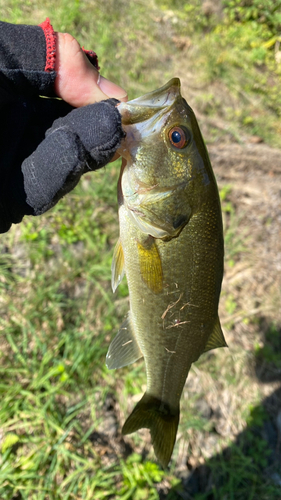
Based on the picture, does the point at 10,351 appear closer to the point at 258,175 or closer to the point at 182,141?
the point at 182,141

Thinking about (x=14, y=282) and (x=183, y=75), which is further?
(x=183, y=75)

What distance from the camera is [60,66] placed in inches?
64.0

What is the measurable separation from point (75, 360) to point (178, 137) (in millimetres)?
2075

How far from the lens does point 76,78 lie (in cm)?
164

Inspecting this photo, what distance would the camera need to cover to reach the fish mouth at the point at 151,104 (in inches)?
57.2

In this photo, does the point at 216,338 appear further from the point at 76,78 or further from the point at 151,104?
the point at 76,78

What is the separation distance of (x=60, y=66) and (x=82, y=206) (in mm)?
1808

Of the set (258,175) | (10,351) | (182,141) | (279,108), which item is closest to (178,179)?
(182,141)

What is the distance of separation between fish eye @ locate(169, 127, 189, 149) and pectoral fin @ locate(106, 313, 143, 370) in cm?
109

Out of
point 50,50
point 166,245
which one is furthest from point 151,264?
point 50,50

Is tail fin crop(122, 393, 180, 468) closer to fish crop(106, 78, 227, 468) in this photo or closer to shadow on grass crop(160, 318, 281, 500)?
fish crop(106, 78, 227, 468)

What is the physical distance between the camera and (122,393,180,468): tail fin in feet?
6.17

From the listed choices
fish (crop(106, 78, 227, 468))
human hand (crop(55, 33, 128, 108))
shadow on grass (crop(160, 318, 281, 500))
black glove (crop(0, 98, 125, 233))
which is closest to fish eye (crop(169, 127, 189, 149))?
fish (crop(106, 78, 227, 468))

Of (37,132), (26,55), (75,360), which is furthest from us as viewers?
(75,360)
